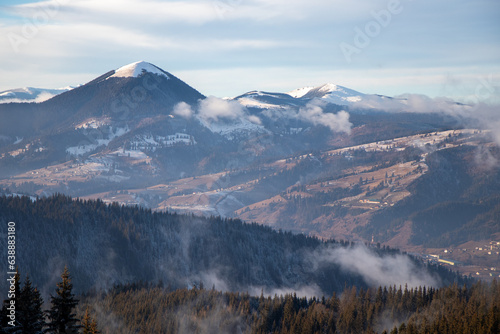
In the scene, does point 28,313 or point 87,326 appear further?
point 28,313

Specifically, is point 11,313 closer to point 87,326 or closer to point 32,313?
point 32,313

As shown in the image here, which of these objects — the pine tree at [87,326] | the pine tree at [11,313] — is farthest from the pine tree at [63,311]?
the pine tree at [11,313]

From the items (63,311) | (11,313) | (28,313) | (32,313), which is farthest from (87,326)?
(11,313)

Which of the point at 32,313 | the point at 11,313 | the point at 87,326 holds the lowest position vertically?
the point at 87,326

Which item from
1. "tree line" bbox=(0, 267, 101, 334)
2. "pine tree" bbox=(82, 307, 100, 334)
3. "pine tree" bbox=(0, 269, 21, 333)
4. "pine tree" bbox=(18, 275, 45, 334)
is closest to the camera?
"pine tree" bbox=(0, 269, 21, 333)

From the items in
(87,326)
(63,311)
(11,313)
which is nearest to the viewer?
(11,313)

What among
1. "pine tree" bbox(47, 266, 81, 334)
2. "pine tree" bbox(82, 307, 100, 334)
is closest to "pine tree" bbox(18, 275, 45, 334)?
"pine tree" bbox(47, 266, 81, 334)

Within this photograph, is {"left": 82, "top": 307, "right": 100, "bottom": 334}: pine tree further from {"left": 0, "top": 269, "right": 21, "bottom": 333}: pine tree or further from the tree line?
{"left": 0, "top": 269, "right": 21, "bottom": 333}: pine tree

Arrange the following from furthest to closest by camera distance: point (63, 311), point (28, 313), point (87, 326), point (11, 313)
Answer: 1. point (63, 311)
2. point (28, 313)
3. point (87, 326)
4. point (11, 313)

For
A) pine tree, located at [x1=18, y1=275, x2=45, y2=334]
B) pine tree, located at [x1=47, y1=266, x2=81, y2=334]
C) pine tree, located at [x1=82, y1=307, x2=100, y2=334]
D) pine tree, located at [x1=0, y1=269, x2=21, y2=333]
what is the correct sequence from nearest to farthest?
pine tree, located at [x1=0, y1=269, x2=21, y2=333], pine tree, located at [x1=82, y1=307, x2=100, y2=334], pine tree, located at [x1=18, y1=275, x2=45, y2=334], pine tree, located at [x1=47, y1=266, x2=81, y2=334]

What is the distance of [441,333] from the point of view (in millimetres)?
167875

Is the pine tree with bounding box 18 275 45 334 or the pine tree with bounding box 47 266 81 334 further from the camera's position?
the pine tree with bounding box 47 266 81 334

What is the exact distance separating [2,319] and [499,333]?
133529mm

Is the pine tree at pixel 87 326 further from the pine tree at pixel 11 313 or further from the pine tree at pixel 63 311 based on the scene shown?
the pine tree at pixel 11 313
